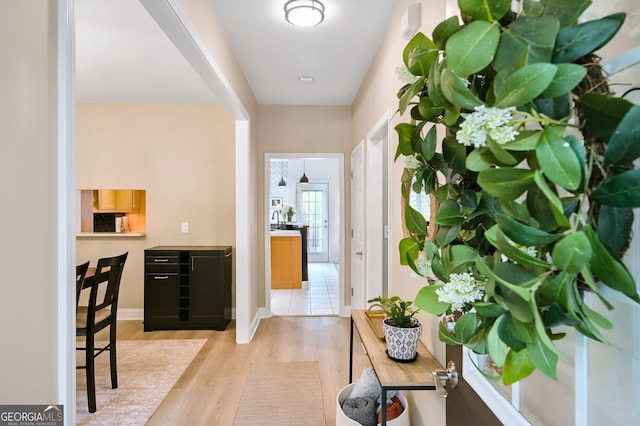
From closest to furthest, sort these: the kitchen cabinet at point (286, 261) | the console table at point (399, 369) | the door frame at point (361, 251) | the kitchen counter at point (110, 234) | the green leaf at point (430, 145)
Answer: the green leaf at point (430, 145)
the console table at point (399, 369)
the door frame at point (361, 251)
the kitchen counter at point (110, 234)
the kitchen cabinet at point (286, 261)

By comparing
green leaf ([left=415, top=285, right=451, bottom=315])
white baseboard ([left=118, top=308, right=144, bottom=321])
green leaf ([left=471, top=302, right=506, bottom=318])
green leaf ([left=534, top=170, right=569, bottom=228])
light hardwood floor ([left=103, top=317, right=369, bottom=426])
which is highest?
green leaf ([left=534, top=170, right=569, bottom=228])

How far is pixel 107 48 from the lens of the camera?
2.84m

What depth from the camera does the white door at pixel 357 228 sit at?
12.0 feet

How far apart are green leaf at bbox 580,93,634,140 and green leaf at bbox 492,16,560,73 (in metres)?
0.07

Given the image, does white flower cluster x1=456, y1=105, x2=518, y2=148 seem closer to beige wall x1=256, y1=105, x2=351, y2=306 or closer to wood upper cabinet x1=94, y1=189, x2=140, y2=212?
beige wall x1=256, y1=105, x2=351, y2=306

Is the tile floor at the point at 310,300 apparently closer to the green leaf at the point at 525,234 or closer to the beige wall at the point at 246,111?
the beige wall at the point at 246,111

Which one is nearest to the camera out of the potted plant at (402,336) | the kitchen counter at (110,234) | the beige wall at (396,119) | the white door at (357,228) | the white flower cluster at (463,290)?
the white flower cluster at (463,290)

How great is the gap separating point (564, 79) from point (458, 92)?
0.39 ft

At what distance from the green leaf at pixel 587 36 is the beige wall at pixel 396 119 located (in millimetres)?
1215

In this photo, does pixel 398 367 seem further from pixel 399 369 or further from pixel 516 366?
pixel 516 366

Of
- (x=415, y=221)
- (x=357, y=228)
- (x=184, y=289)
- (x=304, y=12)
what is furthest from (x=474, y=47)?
(x=184, y=289)

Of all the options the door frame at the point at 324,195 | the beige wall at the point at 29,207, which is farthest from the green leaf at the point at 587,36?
Answer: the door frame at the point at 324,195

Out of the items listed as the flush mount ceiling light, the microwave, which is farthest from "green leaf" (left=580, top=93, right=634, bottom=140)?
the microwave

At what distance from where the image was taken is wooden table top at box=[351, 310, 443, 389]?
1.35 metres
